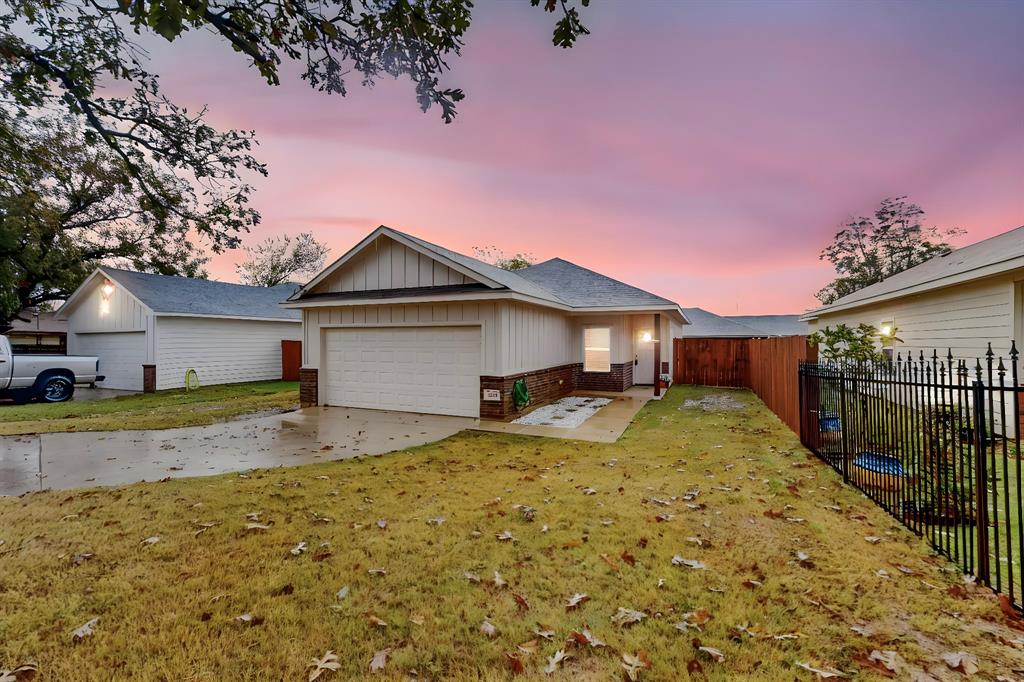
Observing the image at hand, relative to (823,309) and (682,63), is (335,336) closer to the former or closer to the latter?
(682,63)

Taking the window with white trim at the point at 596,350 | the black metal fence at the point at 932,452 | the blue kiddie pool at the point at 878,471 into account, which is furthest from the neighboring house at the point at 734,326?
the blue kiddie pool at the point at 878,471

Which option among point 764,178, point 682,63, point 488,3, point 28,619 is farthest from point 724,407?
point 28,619

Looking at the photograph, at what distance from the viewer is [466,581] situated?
3.19 m

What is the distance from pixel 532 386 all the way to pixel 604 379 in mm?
4667

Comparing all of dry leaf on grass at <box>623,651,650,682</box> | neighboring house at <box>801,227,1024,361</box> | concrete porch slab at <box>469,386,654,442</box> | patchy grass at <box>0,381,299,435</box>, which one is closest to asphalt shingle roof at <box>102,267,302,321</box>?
patchy grass at <box>0,381,299,435</box>

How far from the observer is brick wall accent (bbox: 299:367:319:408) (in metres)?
11.8

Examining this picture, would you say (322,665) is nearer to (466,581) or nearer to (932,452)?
(466,581)

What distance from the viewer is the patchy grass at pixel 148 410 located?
8805mm

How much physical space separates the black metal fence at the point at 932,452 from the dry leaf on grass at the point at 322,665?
4094 millimetres

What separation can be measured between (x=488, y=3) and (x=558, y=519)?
5782 mm

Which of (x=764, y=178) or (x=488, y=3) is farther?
(x=764, y=178)

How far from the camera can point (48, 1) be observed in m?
5.07

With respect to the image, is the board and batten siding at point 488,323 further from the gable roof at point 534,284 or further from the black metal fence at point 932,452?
the black metal fence at point 932,452

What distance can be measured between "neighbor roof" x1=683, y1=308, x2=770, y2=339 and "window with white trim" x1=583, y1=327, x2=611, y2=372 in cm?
1739
